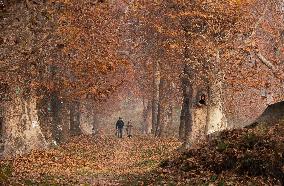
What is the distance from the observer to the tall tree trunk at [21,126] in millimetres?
24766

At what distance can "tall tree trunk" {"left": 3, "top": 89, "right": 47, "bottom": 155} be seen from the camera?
2477cm

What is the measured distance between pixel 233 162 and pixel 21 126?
44.1ft

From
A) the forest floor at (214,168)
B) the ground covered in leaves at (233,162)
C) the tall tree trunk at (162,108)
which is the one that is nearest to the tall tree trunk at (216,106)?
the forest floor at (214,168)

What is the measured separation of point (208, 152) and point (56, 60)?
17.9m

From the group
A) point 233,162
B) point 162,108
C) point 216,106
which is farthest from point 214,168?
point 162,108

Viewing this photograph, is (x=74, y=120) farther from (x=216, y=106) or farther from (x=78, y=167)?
(x=78, y=167)

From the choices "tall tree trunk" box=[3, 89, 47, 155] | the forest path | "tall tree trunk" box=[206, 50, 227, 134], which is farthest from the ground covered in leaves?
"tall tree trunk" box=[3, 89, 47, 155]

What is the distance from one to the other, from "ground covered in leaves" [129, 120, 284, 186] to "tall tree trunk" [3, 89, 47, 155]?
9.98m

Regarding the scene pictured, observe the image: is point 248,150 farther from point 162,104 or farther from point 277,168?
point 162,104

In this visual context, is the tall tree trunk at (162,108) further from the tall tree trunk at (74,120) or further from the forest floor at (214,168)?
the forest floor at (214,168)

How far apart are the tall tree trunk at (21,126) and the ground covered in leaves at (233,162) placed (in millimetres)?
9985

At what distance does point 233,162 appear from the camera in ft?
49.1

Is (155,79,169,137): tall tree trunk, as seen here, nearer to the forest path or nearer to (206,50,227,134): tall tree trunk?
the forest path

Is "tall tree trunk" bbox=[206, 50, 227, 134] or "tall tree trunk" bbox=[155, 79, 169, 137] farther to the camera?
"tall tree trunk" bbox=[155, 79, 169, 137]
